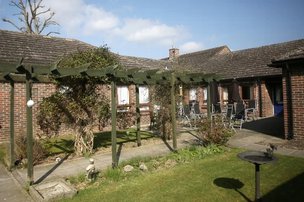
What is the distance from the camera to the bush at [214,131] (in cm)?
928

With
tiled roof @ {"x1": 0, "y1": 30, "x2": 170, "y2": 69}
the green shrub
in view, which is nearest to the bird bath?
the green shrub

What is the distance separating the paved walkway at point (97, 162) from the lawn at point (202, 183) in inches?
42.6

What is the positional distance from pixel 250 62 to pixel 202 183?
18.1m

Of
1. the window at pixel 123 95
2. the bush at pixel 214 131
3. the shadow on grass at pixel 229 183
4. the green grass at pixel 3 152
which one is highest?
the window at pixel 123 95

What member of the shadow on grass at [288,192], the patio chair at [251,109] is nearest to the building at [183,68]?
the patio chair at [251,109]

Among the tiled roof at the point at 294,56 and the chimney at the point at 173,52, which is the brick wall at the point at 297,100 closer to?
the tiled roof at the point at 294,56

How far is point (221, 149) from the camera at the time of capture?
9156 mm

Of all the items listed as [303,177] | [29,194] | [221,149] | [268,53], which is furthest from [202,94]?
[29,194]

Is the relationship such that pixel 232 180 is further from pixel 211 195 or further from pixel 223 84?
pixel 223 84

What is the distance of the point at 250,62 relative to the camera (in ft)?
73.5

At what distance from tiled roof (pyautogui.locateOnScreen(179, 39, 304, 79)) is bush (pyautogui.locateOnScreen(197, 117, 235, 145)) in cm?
1140

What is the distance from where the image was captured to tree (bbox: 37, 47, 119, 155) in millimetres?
9008

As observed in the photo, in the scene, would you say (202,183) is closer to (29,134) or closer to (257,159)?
(257,159)

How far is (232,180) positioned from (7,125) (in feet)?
34.0
